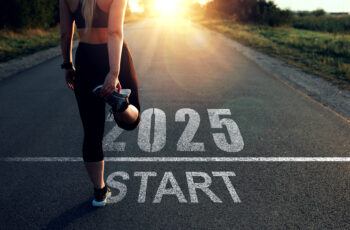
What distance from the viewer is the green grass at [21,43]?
15294mm

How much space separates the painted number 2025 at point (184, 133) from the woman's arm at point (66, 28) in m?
1.99

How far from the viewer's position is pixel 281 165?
472cm

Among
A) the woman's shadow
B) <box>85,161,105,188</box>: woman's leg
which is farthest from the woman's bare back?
the woman's shadow

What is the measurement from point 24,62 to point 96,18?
11.5 meters

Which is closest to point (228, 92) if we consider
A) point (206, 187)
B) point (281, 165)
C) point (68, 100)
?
point (68, 100)

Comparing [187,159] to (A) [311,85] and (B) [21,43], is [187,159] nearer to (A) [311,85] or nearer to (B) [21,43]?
(A) [311,85]

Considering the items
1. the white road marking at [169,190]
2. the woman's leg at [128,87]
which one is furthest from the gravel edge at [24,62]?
the woman's leg at [128,87]

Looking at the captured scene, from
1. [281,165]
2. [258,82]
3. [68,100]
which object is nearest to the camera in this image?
[281,165]

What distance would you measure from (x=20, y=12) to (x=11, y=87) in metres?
16.0

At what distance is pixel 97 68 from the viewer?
3.23 m

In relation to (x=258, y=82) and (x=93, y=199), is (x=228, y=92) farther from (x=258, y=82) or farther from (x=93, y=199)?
(x=93, y=199)

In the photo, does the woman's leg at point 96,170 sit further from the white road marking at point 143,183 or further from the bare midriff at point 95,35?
the bare midriff at point 95,35

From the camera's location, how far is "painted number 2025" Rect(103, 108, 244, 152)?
533cm

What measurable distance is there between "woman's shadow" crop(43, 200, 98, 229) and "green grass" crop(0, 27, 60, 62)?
11.3 metres
